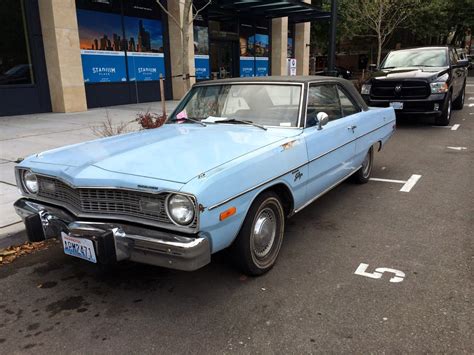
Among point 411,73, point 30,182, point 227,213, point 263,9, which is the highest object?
point 263,9

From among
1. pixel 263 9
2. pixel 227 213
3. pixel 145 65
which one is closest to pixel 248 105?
pixel 227 213

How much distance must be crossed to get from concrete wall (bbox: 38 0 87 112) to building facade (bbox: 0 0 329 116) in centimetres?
3

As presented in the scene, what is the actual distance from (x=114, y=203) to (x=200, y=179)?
0.67 metres

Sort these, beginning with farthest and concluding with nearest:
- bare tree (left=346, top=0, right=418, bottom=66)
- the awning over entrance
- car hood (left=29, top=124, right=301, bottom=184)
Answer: bare tree (left=346, top=0, right=418, bottom=66) < the awning over entrance < car hood (left=29, top=124, right=301, bottom=184)

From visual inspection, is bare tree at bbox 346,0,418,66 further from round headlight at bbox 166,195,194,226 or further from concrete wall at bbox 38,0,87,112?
round headlight at bbox 166,195,194,226

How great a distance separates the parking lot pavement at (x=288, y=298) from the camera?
8.70 feet

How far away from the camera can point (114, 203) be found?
2.90 meters

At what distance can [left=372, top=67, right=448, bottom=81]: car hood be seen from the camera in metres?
9.70

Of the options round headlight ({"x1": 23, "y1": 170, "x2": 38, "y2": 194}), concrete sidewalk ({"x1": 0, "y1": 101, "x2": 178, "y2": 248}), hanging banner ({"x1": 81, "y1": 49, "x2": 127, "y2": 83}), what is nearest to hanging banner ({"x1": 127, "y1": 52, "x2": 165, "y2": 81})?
hanging banner ({"x1": 81, "y1": 49, "x2": 127, "y2": 83})

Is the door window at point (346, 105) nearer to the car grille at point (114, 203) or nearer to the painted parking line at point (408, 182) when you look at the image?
the painted parking line at point (408, 182)

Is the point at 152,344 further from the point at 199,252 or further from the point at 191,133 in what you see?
the point at 191,133

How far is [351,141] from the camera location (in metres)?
4.85

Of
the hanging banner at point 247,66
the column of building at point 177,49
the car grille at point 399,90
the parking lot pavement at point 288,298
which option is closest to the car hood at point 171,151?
the parking lot pavement at point 288,298

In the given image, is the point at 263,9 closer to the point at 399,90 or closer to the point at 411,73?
the point at 411,73
